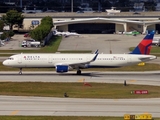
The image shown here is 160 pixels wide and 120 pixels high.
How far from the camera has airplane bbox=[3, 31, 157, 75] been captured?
79.5 metres

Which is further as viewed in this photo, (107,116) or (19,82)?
(19,82)

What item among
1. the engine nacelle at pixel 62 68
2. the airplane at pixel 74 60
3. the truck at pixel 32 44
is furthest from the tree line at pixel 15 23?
the engine nacelle at pixel 62 68

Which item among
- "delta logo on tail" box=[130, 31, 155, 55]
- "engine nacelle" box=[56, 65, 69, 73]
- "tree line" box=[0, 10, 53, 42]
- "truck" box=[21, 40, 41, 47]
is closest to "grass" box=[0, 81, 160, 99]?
"engine nacelle" box=[56, 65, 69, 73]

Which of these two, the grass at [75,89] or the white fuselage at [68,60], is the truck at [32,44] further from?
the grass at [75,89]

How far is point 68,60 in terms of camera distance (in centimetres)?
8000

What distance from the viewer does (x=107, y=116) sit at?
47.9 meters

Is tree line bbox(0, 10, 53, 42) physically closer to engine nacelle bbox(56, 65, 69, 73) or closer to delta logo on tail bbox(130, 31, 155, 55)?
delta logo on tail bbox(130, 31, 155, 55)

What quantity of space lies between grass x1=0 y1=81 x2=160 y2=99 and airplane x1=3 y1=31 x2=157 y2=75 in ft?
27.7

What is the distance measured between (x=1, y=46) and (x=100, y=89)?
75.1 metres

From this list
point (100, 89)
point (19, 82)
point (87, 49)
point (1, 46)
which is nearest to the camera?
point (100, 89)

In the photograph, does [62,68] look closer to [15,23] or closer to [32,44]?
[32,44]

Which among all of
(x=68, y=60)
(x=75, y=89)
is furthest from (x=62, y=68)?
(x=75, y=89)

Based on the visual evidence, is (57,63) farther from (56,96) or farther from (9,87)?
(56,96)

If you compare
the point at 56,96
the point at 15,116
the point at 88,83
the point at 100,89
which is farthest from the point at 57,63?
the point at 15,116
